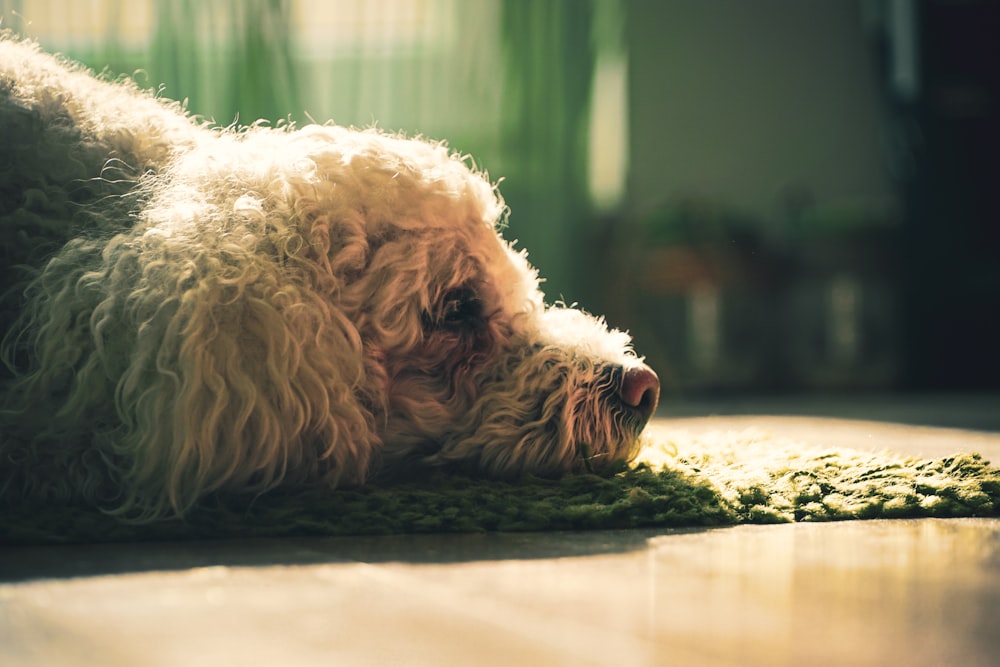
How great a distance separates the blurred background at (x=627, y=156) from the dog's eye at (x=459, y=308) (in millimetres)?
2637

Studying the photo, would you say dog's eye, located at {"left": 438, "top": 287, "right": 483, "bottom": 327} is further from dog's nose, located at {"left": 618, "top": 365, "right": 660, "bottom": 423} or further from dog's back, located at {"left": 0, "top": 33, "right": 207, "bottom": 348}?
dog's back, located at {"left": 0, "top": 33, "right": 207, "bottom": 348}

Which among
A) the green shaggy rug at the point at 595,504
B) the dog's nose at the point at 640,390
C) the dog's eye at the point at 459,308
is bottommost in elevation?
the green shaggy rug at the point at 595,504

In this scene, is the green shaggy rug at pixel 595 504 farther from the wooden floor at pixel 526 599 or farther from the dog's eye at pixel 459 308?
the dog's eye at pixel 459 308

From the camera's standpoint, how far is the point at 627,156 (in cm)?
491

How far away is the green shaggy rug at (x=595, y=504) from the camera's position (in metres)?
1.24

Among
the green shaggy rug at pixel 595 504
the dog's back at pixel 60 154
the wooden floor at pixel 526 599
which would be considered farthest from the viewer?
the dog's back at pixel 60 154

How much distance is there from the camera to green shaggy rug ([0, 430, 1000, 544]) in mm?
1244

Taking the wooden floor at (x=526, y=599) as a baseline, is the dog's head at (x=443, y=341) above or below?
above

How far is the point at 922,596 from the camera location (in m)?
0.91

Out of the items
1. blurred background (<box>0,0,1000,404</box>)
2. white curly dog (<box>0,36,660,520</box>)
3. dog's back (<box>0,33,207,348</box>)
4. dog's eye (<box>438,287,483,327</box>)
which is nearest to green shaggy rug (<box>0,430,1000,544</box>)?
white curly dog (<box>0,36,660,520</box>)

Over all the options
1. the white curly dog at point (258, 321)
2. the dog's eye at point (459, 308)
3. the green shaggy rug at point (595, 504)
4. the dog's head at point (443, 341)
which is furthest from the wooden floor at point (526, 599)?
the dog's eye at point (459, 308)

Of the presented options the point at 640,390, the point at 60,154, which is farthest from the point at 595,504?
the point at 60,154

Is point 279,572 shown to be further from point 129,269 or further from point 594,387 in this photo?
point 594,387

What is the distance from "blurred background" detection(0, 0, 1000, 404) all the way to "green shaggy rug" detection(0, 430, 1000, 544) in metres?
2.62
